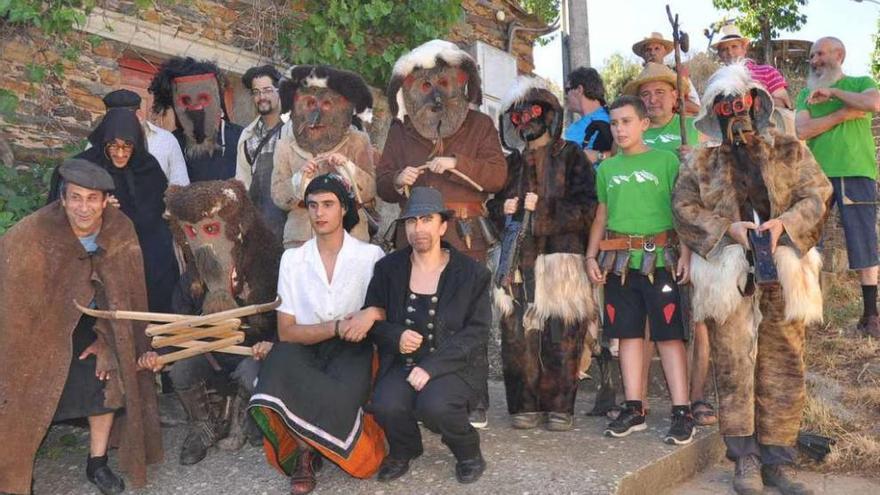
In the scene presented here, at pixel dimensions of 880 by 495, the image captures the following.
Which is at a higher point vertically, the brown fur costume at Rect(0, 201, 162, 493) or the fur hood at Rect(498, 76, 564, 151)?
the fur hood at Rect(498, 76, 564, 151)

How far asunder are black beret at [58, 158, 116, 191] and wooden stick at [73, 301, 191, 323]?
0.56m

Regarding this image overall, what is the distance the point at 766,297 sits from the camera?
372 centimetres

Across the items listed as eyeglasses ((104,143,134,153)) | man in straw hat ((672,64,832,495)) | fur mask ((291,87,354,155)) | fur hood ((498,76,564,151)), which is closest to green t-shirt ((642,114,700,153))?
fur hood ((498,76,564,151))

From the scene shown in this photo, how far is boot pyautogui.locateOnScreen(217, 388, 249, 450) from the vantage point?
4270 mm

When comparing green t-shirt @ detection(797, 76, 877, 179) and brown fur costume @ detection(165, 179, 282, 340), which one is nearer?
brown fur costume @ detection(165, 179, 282, 340)

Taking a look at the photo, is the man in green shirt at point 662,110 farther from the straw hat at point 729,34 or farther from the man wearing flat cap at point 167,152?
the man wearing flat cap at point 167,152

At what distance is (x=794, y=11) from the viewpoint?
1845cm

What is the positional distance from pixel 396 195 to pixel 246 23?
350cm

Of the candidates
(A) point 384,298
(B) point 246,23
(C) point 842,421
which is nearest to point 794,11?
(B) point 246,23

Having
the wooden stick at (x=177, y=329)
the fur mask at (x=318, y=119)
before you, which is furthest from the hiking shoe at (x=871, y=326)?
the wooden stick at (x=177, y=329)

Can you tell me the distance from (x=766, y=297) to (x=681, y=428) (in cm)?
77

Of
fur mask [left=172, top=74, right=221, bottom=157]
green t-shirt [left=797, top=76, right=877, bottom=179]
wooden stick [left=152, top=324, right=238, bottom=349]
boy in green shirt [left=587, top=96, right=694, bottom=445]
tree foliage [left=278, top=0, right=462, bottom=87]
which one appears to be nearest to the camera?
wooden stick [left=152, top=324, right=238, bottom=349]

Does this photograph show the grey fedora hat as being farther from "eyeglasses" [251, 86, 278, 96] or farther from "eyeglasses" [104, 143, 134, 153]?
"eyeglasses" [251, 86, 278, 96]

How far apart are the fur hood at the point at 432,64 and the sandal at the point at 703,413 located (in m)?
2.01
